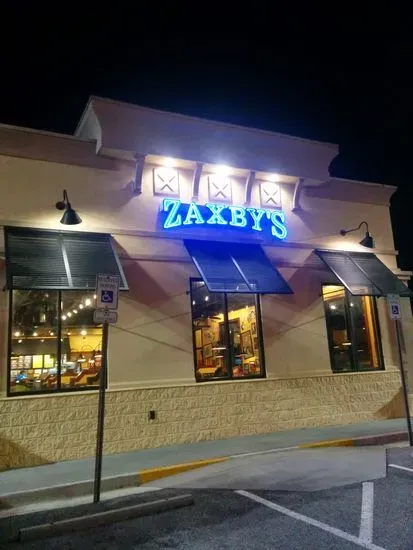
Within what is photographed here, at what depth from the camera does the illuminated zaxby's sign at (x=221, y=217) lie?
36.3ft

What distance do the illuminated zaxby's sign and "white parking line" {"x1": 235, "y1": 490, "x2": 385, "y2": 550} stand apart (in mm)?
6227

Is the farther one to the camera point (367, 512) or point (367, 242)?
point (367, 242)

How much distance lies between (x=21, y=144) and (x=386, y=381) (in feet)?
34.3

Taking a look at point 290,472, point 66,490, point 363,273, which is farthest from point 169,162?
point 66,490

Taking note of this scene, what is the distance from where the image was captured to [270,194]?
1242cm

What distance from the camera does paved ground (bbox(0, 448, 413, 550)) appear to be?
4887mm

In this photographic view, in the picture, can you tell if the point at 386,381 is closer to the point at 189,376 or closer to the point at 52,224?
the point at 189,376

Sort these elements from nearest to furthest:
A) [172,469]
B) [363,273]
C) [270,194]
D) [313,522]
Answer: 1. [313,522]
2. [172,469]
3. [363,273]
4. [270,194]

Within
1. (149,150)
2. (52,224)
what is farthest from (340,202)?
(52,224)

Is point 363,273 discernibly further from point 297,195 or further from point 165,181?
point 165,181

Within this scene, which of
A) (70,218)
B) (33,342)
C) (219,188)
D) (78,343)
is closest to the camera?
(33,342)

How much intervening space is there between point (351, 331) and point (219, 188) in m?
5.11

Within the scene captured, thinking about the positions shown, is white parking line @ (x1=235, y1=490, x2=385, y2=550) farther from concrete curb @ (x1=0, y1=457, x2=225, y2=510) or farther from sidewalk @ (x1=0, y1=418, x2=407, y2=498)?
sidewalk @ (x1=0, y1=418, x2=407, y2=498)

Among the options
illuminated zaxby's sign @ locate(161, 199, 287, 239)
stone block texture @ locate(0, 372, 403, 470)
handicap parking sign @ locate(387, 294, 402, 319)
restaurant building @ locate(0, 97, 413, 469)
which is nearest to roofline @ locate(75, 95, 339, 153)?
restaurant building @ locate(0, 97, 413, 469)
